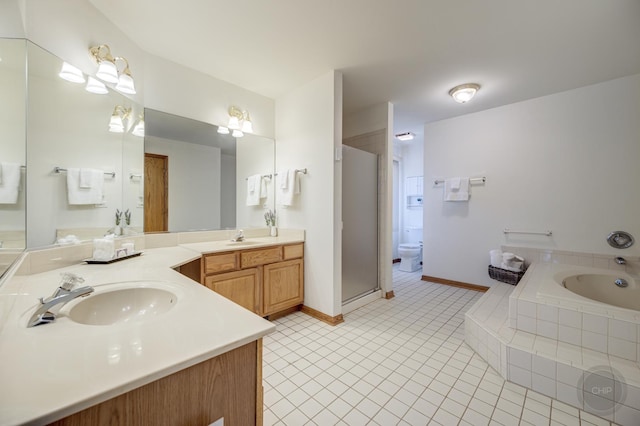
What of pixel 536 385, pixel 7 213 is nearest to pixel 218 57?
pixel 7 213

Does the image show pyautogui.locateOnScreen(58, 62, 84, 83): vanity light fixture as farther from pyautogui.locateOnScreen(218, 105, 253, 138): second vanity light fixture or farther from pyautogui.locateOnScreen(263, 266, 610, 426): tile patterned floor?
pyautogui.locateOnScreen(263, 266, 610, 426): tile patterned floor

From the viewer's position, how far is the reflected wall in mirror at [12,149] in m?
1.07

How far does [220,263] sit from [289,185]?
1.14 meters

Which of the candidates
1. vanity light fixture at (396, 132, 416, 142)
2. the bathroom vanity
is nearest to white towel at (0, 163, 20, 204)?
the bathroom vanity

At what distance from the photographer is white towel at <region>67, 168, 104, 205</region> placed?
157 cm

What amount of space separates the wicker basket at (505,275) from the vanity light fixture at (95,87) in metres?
4.25

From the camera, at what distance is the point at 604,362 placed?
148cm

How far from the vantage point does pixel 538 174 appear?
304 centimetres

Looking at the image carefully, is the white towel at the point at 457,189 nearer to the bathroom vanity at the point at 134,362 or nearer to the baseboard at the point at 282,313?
the baseboard at the point at 282,313

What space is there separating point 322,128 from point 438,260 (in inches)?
108

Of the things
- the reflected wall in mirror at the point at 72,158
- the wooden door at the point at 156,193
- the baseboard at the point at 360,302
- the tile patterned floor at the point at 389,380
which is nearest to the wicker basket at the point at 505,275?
the tile patterned floor at the point at 389,380

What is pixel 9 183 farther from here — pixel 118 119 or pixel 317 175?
pixel 317 175

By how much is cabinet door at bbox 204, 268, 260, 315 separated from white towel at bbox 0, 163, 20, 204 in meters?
1.18

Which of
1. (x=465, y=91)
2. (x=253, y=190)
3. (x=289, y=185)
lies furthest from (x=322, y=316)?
(x=465, y=91)
